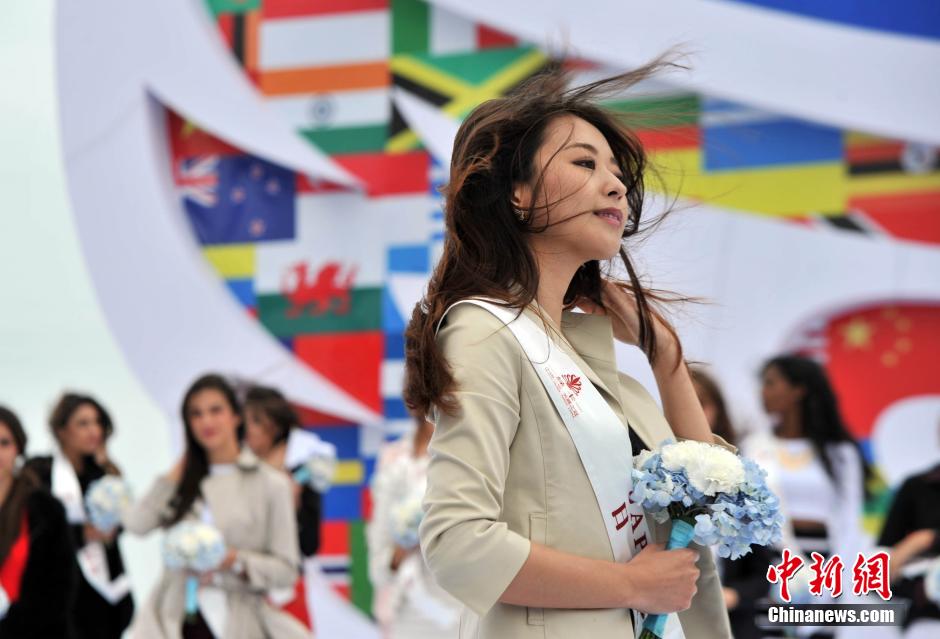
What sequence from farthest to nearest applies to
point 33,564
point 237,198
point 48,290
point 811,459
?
point 237,198 → point 48,290 → point 811,459 → point 33,564

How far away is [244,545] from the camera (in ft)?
15.8

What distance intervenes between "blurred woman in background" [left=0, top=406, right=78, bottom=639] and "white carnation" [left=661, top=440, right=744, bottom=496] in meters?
3.71

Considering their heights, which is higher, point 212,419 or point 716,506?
point 716,506

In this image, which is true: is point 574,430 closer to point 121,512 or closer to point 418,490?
point 418,490

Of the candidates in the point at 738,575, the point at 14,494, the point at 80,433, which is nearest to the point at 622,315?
the point at 738,575

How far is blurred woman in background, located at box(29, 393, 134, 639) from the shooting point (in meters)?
5.54

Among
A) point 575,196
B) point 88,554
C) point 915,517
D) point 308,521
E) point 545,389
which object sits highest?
point 575,196

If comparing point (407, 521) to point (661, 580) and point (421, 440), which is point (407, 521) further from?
point (661, 580)

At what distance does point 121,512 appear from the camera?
5.46m

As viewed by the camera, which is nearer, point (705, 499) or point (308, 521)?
point (705, 499)

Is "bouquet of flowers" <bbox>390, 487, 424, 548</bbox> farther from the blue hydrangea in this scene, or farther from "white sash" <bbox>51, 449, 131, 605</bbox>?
the blue hydrangea

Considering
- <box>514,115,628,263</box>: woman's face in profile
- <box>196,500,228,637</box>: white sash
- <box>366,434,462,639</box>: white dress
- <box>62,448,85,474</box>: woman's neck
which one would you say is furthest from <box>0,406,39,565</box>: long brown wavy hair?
<box>514,115,628,263</box>: woman's face in profile

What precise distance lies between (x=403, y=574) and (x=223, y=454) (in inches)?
33.2

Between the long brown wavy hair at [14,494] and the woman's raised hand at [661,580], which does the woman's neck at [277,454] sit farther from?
the woman's raised hand at [661,580]
